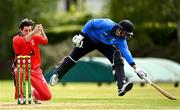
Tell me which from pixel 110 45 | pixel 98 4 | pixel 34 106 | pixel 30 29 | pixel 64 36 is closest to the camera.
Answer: pixel 34 106

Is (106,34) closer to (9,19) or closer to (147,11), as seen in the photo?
(147,11)

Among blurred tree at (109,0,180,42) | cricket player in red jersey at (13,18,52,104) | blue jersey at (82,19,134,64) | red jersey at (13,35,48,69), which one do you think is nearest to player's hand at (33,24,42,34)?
cricket player in red jersey at (13,18,52,104)

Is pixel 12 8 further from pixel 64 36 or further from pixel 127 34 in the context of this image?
pixel 127 34

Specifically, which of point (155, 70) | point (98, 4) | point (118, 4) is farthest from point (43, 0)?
point (98, 4)

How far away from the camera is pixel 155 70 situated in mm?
39188

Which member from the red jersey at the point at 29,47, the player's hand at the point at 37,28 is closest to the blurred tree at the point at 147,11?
the red jersey at the point at 29,47

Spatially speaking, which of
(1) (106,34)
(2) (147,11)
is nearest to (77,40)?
(1) (106,34)

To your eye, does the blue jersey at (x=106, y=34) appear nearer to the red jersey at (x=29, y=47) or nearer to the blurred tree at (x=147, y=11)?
the red jersey at (x=29, y=47)

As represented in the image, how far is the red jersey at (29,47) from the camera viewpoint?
17.9 meters

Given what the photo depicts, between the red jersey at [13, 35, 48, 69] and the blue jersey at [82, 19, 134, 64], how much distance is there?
64.5 inches

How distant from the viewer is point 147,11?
177ft

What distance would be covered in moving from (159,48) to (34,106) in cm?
3982

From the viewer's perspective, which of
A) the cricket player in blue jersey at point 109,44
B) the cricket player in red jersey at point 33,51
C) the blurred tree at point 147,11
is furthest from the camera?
the blurred tree at point 147,11

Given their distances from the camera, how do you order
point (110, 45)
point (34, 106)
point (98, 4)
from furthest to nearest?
point (98, 4) < point (110, 45) < point (34, 106)
